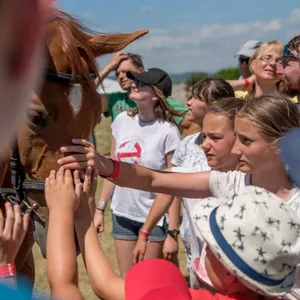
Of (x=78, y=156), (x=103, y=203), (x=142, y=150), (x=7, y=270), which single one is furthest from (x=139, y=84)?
(x=7, y=270)

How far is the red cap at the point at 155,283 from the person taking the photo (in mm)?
1387

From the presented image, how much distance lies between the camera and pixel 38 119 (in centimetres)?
239

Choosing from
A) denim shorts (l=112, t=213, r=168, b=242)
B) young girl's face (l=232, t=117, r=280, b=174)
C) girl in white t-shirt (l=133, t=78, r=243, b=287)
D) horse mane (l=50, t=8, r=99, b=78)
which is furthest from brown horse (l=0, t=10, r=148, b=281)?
denim shorts (l=112, t=213, r=168, b=242)

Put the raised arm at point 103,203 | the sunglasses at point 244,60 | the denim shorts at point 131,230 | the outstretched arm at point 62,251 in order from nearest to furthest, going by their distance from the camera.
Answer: the outstretched arm at point 62,251, the denim shorts at point 131,230, the raised arm at point 103,203, the sunglasses at point 244,60

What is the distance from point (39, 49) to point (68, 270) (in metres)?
1.40

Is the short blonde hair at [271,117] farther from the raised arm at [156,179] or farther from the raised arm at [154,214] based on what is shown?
the raised arm at [154,214]

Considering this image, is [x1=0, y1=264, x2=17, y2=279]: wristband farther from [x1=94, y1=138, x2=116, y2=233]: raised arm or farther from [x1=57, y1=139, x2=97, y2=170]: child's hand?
[x1=94, y1=138, x2=116, y2=233]: raised arm

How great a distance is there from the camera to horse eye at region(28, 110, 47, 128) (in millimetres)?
2377

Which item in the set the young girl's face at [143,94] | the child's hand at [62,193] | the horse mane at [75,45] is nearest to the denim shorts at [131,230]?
the young girl's face at [143,94]

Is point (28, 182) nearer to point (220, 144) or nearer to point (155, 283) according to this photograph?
point (220, 144)

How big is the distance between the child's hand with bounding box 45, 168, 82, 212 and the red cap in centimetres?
38

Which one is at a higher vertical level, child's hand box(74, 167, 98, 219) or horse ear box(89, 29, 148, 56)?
horse ear box(89, 29, 148, 56)

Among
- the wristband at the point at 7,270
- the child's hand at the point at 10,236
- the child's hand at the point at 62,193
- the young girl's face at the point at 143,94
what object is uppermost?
the child's hand at the point at 62,193

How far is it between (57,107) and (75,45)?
13.0 inches
